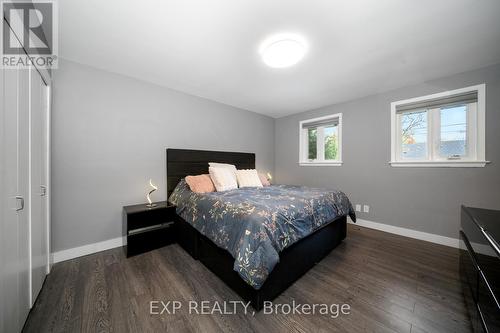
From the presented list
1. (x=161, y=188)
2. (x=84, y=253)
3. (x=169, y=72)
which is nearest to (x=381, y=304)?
(x=161, y=188)

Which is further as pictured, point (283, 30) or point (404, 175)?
point (404, 175)

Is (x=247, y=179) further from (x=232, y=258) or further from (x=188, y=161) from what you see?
(x=232, y=258)

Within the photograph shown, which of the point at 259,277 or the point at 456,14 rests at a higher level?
the point at 456,14

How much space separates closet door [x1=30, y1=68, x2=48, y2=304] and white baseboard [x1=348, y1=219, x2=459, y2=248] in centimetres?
415

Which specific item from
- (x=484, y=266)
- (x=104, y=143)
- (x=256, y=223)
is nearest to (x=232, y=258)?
(x=256, y=223)

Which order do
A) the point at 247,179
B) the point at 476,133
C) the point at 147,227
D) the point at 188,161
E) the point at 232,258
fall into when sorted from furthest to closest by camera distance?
1. the point at 247,179
2. the point at 188,161
3. the point at 147,227
4. the point at 476,133
5. the point at 232,258

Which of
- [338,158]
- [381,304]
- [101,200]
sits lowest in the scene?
[381,304]

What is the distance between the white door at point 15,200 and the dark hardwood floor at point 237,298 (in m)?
0.34

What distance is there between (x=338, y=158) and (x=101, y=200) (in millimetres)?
3966

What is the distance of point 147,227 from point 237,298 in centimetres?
167

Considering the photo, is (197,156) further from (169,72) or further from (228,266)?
(228,266)

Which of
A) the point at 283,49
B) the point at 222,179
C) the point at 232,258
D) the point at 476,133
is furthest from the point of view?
the point at 222,179

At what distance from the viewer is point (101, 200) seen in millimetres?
2291

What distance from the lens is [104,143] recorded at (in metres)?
Answer: 2.31
